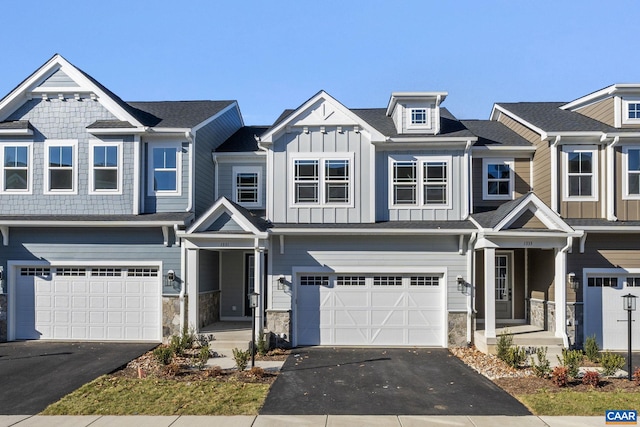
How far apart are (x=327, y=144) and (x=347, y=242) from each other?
2.87 meters

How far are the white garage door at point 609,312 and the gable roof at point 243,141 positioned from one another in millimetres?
10789

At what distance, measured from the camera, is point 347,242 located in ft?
46.9

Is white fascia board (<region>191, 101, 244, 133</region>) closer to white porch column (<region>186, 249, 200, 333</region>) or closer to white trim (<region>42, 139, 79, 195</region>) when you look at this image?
white trim (<region>42, 139, 79, 195</region>)

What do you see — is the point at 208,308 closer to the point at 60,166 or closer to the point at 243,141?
the point at 243,141

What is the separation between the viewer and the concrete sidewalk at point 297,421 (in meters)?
7.84

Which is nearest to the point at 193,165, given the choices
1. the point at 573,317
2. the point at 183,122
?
the point at 183,122

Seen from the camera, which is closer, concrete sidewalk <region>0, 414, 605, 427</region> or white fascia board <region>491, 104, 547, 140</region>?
concrete sidewalk <region>0, 414, 605, 427</region>

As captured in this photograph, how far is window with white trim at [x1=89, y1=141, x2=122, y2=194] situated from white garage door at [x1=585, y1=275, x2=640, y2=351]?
44.9 ft

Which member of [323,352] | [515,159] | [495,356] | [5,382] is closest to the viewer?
[5,382]

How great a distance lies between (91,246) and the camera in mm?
14664

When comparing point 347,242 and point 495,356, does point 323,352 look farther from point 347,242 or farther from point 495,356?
point 495,356

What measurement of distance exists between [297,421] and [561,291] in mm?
8599

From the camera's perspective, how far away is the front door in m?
16.1

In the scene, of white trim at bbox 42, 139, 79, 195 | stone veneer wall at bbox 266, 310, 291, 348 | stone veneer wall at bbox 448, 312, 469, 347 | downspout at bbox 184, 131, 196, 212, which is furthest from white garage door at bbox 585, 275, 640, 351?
white trim at bbox 42, 139, 79, 195
